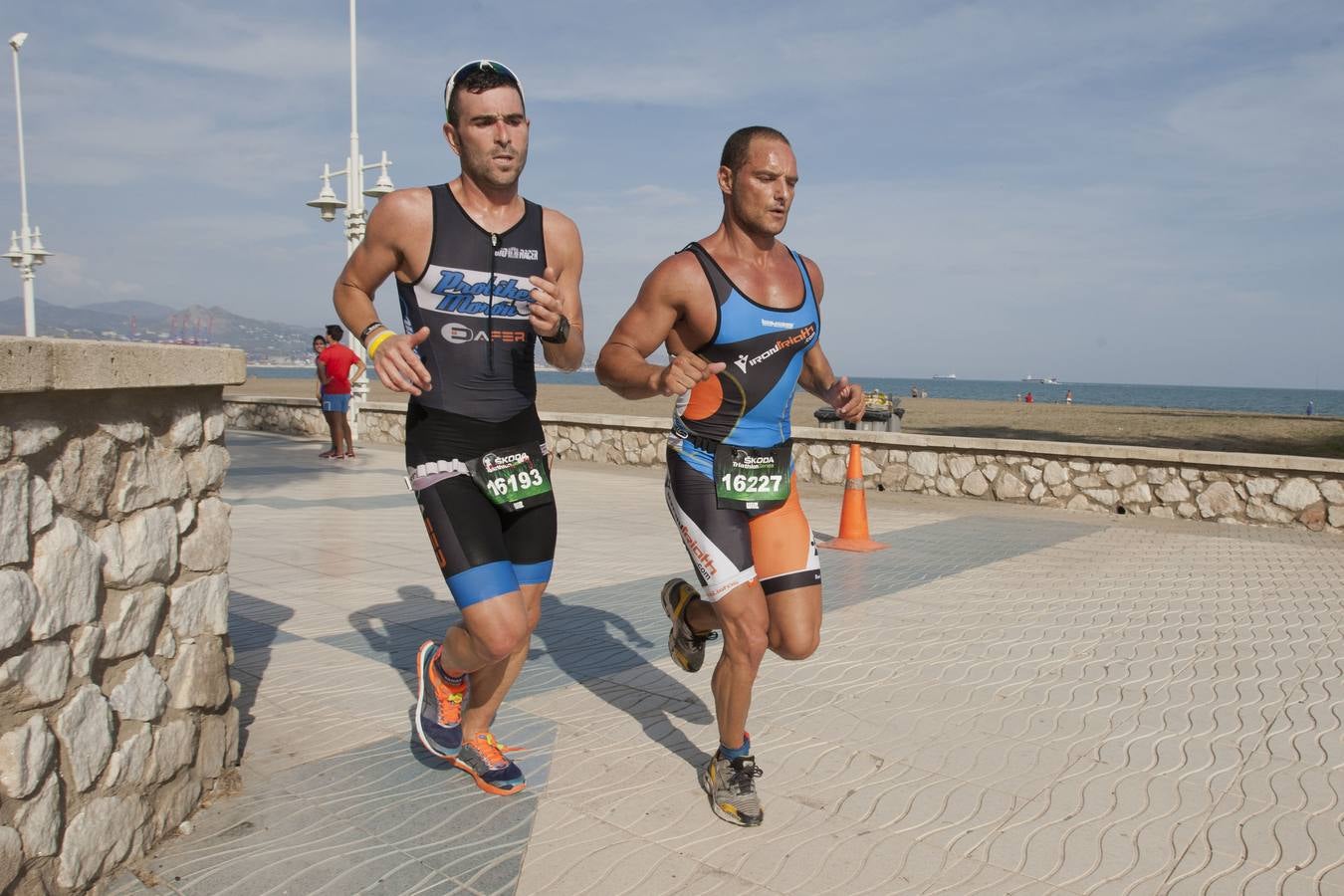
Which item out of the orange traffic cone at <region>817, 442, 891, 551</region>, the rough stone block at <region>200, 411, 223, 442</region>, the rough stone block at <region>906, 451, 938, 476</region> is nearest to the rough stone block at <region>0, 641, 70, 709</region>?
the rough stone block at <region>200, 411, 223, 442</region>

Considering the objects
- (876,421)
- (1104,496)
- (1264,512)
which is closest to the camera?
(1264,512)

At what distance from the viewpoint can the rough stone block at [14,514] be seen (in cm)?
255

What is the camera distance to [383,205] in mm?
3613

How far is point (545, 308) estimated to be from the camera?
341 cm

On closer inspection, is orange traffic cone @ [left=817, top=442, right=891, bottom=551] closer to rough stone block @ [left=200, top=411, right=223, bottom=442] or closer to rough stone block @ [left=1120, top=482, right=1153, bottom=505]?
rough stone block @ [left=1120, top=482, right=1153, bottom=505]

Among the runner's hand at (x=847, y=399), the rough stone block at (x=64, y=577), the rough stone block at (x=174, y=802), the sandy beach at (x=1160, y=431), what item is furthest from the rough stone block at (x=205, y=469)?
the sandy beach at (x=1160, y=431)

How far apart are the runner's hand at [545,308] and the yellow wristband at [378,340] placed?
458 mm

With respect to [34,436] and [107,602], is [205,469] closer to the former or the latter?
[107,602]

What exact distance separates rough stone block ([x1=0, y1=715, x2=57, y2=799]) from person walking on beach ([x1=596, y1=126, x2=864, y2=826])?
1955 mm

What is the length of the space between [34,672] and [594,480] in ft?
41.7

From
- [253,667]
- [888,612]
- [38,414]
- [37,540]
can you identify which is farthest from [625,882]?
[888,612]

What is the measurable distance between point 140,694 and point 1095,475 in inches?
453

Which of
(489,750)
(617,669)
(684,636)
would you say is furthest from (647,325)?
(617,669)

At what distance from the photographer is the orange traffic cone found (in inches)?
381
